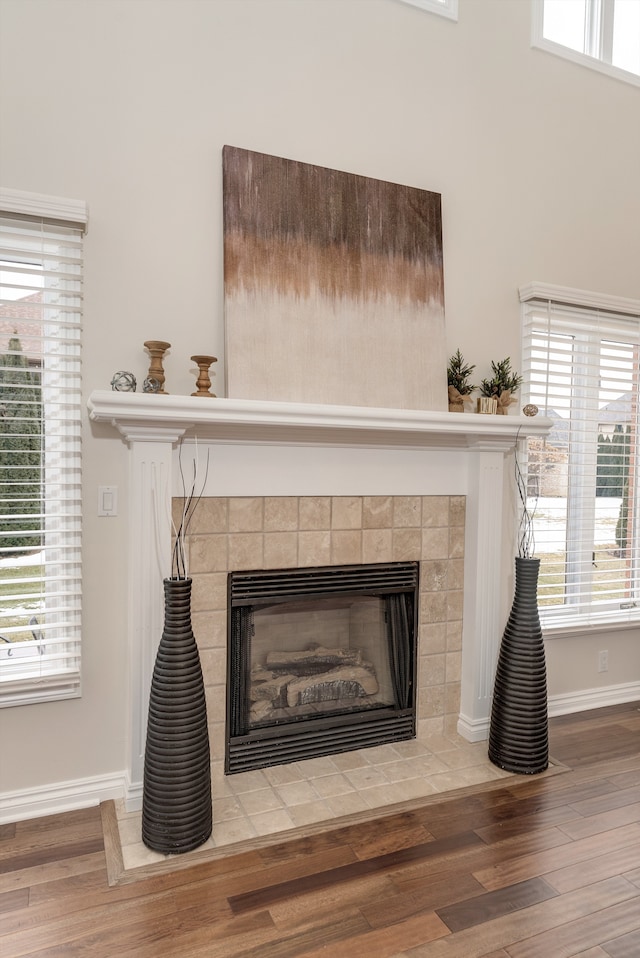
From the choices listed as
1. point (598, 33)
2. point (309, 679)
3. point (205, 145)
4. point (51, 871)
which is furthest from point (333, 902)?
point (598, 33)

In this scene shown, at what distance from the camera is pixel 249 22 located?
2.52 m

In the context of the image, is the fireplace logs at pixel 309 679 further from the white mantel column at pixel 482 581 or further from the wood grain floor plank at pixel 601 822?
the wood grain floor plank at pixel 601 822

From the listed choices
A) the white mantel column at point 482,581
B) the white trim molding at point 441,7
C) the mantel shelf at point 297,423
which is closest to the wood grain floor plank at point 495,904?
the white mantel column at point 482,581

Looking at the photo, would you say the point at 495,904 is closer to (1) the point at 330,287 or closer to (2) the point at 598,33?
(1) the point at 330,287

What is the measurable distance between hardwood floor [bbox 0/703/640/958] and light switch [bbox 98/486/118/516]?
113cm

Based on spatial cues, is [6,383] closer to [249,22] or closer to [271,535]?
[271,535]

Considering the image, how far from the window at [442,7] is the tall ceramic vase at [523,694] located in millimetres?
2553

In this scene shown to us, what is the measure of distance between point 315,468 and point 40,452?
1.08 metres

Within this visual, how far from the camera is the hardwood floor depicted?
1722 mm

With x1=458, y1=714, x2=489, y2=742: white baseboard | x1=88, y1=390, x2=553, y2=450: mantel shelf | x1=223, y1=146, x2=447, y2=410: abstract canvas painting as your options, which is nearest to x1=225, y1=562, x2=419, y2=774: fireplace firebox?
x1=458, y1=714, x2=489, y2=742: white baseboard

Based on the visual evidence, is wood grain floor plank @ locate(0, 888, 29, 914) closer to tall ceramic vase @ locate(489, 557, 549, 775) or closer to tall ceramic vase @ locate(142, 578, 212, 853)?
tall ceramic vase @ locate(142, 578, 212, 853)

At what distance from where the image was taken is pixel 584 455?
3373mm

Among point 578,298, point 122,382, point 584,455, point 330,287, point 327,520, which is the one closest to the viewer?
point 122,382

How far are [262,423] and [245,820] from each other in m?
1.46
